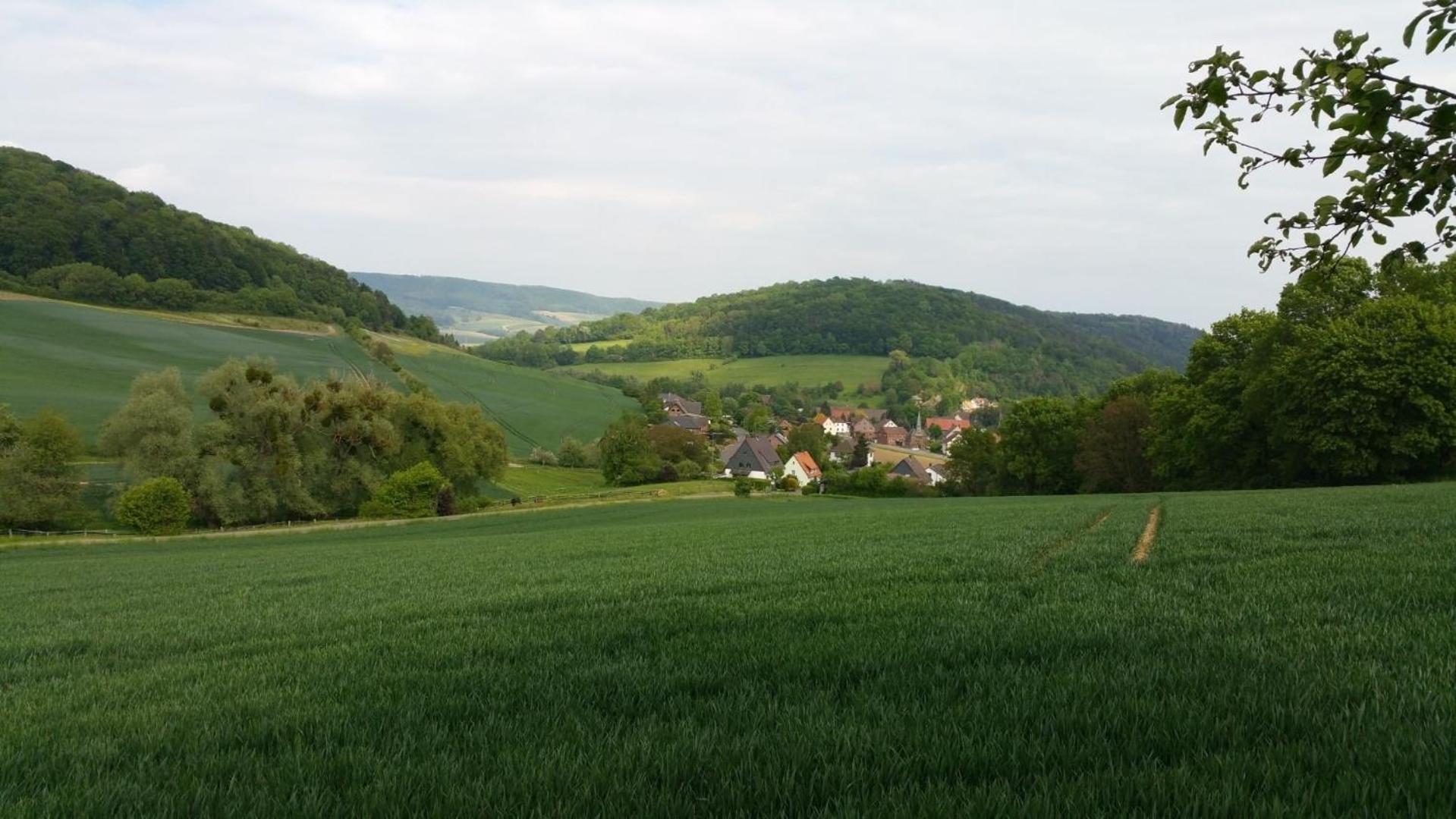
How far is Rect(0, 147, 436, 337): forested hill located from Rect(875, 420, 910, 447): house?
92686 millimetres

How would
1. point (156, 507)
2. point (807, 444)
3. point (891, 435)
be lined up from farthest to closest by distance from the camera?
point (891, 435)
point (807, 444)
point (156, 507)

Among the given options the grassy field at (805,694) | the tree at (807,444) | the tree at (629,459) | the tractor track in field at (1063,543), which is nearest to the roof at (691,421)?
the tree at (807,444)

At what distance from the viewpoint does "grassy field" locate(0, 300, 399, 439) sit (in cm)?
7369

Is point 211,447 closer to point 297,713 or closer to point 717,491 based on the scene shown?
point 717,491

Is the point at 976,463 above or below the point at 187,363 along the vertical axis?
below

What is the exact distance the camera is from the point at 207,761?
14.8 feet

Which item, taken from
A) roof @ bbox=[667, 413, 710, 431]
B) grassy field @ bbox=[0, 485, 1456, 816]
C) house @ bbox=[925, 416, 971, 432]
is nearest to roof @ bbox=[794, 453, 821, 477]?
roof @ bbox=[667, 413, 710, 431]

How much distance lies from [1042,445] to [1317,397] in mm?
30935

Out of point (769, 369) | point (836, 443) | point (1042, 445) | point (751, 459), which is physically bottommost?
point (751, 459)

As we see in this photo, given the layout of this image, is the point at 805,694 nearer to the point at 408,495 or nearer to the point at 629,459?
the point at 408,495

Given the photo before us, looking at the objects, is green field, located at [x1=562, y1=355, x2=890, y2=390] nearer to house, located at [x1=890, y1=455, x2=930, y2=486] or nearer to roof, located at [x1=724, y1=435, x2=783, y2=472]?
roof, located at [x1=724, y1=435, x2=783, y2=472]

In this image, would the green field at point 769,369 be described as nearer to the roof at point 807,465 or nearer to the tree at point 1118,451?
the roof at point 807,465

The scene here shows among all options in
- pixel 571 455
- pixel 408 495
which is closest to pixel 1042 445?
pixel 408 495

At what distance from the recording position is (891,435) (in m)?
163
